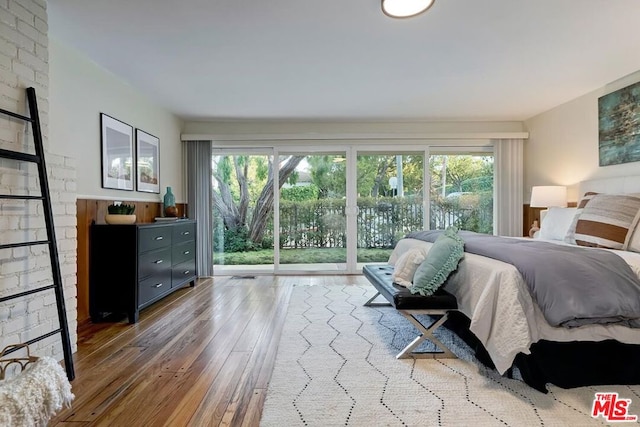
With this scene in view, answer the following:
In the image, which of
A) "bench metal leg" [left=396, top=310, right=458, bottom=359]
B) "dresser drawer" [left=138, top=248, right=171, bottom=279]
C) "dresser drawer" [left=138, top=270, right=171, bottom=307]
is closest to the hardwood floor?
"dresser drawer" [left=138, top=270, right=171, bottom=307]

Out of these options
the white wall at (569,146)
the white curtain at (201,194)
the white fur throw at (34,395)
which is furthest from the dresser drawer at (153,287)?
the white wall at (569,146)

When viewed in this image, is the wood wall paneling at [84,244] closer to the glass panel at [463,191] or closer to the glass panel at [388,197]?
the glass panel at [388,197]

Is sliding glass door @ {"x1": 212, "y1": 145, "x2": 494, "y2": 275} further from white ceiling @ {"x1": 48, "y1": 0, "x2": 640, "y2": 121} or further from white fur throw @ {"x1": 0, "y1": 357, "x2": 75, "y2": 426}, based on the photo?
white fur throw @ {"x1": 0, "y1": 357, "x2": 75, "y2": 426}

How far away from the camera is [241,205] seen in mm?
5352

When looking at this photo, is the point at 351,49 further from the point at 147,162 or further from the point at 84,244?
the point at 84,244

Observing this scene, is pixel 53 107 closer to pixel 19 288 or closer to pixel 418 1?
pixel 19 288

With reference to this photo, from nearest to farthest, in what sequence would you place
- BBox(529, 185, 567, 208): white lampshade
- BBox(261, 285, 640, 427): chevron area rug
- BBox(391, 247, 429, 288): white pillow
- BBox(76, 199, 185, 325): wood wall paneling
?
BBox(261, 285, 640, 427): chevron area rug < BBox(391, 247, 429, 288): white pillow < BBox(76, 199, 185, 325): wood wall paneling < BBox(529, 185, 567, 208): white lampshade

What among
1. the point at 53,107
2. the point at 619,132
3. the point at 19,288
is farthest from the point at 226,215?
the point at 619,132

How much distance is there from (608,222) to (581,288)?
1408 millimetres

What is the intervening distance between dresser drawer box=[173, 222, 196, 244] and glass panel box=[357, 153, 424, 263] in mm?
2459

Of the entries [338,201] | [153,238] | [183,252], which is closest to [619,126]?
[338,201]

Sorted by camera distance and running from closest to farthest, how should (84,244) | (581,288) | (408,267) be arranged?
(581,288)
(408,267)
(84,244)

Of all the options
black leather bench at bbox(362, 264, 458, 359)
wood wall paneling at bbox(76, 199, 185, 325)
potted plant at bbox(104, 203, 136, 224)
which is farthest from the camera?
potted plant at bbox(104, 203, 136, 224)

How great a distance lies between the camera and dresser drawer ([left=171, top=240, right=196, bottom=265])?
396 centimetres
